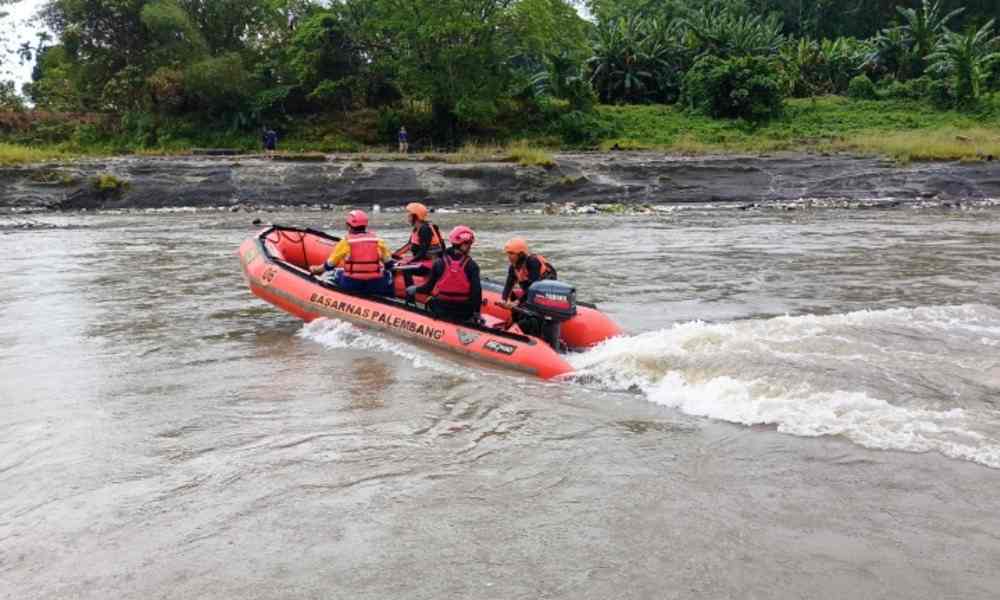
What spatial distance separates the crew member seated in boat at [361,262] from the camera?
941 centimetres

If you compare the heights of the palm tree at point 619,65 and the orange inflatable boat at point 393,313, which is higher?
the palm tree at point 619,65

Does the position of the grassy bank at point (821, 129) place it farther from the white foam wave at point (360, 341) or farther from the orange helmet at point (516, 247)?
the orange helmet at point (516, 247)

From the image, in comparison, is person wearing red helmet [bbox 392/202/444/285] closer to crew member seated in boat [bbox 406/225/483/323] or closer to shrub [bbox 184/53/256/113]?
crew member seated in boat [bbox 406/225/483/323]

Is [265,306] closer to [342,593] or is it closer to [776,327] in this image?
[776,327]

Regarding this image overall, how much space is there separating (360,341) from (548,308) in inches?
82.0

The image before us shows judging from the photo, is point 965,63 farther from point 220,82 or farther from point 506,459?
point 506,459

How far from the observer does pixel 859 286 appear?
11992mm

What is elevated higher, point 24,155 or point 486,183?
point 24,155

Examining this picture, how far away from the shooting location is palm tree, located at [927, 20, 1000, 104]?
33.4m

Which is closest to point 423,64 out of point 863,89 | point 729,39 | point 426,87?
point 426,87

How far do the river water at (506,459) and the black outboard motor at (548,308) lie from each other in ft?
1.47

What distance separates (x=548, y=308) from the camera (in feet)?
26.0

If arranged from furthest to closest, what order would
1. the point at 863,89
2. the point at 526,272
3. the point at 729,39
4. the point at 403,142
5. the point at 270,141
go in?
1. the point at 729,39
2. the point at 863,89
3. the point at 270,141
4. the point at 403,142
5. the point at 526,272

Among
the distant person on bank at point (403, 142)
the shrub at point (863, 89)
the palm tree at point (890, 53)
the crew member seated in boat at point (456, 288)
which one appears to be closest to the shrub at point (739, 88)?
the shrub at point (863, 89)
